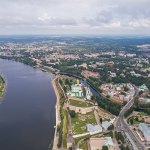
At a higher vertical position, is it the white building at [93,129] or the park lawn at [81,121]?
the white building at [93,129]

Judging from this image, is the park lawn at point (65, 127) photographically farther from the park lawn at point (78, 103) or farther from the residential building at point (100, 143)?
the residential building at point (100, 143)

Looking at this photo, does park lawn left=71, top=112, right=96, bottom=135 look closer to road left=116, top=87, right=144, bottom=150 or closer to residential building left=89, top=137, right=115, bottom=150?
residential building left=89, top=137, right=115, bottom=150

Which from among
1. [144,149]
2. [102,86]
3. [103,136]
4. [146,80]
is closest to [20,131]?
[103,136]

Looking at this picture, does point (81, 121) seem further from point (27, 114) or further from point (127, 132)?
point (27, 114)

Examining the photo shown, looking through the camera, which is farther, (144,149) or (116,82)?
(116,82)

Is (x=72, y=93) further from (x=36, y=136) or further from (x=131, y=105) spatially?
(x=36, y=136)

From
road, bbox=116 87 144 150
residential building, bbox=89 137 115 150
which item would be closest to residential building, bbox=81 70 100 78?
road, bbox=116 87 144 150

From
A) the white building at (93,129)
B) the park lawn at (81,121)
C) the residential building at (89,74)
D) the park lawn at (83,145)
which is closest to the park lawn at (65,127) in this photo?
the park lawn at (81,121)
